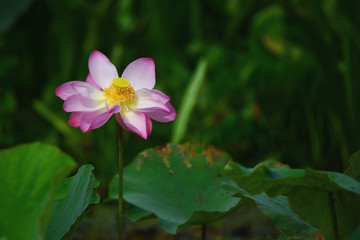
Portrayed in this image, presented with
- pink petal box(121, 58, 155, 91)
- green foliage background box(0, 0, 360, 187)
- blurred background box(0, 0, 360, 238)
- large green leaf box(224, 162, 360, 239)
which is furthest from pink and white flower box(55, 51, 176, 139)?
green foliage background box(0, 0, 360, 187)

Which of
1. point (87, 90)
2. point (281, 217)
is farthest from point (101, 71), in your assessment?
point (281, 217)

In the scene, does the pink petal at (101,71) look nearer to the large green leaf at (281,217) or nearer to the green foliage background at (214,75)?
the large green leaf at (281,217)

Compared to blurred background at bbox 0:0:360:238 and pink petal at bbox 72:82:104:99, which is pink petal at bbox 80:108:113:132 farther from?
blurred background at bbox 0:0:360:238

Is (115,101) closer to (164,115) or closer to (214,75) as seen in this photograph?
(164,115)

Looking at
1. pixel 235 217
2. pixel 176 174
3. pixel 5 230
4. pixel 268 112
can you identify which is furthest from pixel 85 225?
pixel 5 230

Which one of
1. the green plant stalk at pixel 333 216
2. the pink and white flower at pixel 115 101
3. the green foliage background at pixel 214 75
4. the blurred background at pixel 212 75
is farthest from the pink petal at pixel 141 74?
the green foliage background at pixel 214 75

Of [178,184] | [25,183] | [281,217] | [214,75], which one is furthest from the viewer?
[214,75]
